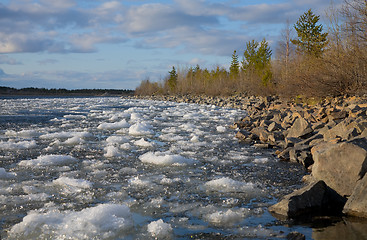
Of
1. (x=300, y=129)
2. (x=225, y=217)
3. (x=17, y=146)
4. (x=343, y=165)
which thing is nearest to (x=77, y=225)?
(x=225, y=217)

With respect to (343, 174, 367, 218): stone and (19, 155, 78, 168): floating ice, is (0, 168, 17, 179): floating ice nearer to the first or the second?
(19, 155, 78, 168): floating ice

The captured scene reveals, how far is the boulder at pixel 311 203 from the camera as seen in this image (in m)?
2.97

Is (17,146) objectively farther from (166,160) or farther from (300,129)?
(300,129)

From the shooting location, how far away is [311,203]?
120 inches

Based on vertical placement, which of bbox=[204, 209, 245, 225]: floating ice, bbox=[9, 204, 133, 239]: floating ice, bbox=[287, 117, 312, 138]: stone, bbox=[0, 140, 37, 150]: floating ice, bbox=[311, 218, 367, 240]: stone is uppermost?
bbox=[287, 117, 312, 138]: stone

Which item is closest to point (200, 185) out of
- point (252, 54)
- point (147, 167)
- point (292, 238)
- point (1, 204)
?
point (147, 167)

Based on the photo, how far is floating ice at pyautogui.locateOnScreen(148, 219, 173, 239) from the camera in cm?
250

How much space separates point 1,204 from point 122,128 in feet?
20.4

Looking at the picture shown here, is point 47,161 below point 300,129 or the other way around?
below

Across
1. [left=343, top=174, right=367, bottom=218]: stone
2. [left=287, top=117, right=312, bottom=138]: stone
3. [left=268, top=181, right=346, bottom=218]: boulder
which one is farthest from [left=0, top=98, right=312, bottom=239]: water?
[left=287, top=117, right=312, bottom=138]: stone

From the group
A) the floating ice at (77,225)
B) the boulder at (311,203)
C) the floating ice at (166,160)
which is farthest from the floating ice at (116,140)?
the boulder at (311,203)

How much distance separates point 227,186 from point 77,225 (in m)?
1.81

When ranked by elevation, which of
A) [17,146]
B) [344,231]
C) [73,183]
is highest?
[17,146]

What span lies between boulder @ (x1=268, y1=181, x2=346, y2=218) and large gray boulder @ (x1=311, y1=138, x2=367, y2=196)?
25cm
